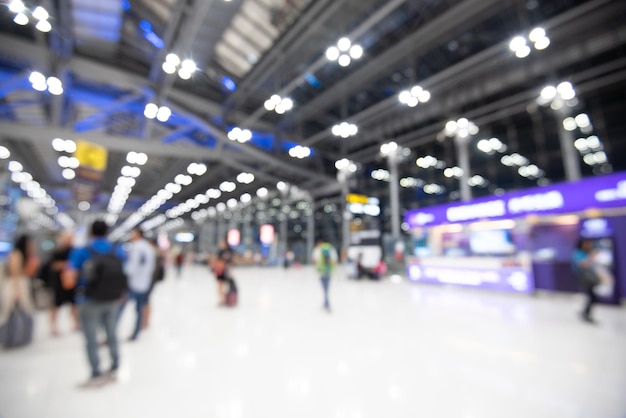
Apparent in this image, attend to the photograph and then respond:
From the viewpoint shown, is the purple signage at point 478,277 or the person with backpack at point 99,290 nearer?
the person with backpack at point 99,290

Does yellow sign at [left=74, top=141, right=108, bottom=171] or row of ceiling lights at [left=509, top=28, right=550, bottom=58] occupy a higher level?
row of ceiling lights at [left=509, top=28, right=550, bottom=58]

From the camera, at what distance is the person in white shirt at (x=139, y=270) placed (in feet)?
11.9

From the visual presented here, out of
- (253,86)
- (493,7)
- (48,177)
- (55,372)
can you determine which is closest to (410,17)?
(493,7)

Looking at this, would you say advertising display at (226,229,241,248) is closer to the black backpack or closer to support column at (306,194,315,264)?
support column at (306,194,315,264)

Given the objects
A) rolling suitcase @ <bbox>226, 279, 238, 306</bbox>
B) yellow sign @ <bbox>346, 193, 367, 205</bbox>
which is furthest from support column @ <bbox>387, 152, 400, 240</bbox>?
rolling suitcase @ <bbox>226, 279, 238, 306</bbox>

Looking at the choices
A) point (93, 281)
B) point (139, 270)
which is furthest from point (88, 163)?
point (93, 281)

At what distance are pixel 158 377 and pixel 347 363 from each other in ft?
6.08

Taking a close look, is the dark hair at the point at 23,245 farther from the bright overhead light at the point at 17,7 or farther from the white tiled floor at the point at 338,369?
the bright overhead light at the point at 17,7

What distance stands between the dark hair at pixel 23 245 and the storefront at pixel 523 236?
9.86 metres

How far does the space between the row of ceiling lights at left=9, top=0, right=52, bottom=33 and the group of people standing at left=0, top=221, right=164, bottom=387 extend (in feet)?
11.1

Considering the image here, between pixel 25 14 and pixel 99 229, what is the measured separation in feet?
14.3

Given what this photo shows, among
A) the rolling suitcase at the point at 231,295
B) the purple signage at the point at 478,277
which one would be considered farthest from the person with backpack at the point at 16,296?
the purple signage at the point at 478,277

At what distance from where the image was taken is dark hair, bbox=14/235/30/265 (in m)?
3.28

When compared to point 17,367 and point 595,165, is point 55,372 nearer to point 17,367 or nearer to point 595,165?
point 17,367
